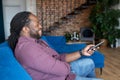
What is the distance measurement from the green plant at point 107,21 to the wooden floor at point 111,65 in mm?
437

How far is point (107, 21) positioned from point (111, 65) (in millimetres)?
1950

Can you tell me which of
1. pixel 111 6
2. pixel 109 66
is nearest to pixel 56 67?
pixel 109 66

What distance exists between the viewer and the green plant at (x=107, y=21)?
577 centimetres

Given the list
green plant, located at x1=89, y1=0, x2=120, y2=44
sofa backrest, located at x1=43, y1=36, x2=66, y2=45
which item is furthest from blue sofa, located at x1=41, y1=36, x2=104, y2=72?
green plant, located at x1=89, y1=0, x2=120, y2=44

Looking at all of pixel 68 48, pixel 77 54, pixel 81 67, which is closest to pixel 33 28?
pixel 77 54

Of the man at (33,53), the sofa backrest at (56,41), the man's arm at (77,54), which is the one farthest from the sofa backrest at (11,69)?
the sofa backrest at (56,41)

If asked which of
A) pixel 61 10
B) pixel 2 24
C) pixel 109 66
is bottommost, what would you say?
pixel 109 66

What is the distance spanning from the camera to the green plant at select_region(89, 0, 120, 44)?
577 cm

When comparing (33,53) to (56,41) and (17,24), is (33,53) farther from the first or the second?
(56,41)

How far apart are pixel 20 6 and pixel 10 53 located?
5991mm

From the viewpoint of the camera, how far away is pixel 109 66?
413cm

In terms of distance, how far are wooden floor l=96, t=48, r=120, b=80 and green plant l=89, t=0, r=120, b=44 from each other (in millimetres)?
437

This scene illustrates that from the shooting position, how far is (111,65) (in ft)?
13.8

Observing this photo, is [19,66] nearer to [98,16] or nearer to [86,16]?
[98,16]
